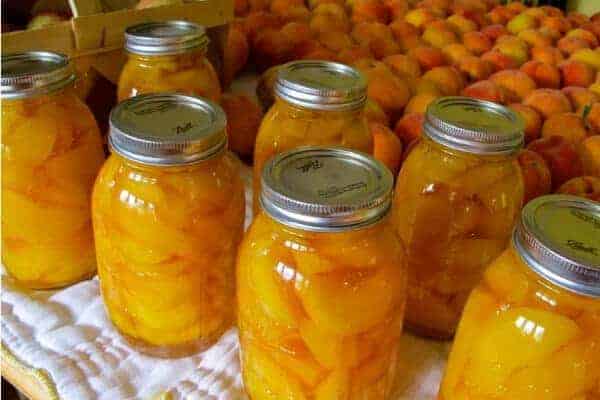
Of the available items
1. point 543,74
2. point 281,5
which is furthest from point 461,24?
point 281,5

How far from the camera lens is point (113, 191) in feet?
1.74

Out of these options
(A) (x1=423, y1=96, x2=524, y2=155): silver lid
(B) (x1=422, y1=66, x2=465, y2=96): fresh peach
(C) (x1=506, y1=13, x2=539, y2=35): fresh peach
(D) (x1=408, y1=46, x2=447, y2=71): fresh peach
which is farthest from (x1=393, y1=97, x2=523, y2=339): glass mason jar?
(C) (x1=506, y1=13, x2=539, y2=35): fresh peach

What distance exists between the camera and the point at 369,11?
1.26m

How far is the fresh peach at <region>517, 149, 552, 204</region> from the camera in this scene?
0.70 meters

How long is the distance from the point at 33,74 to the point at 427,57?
27.4 inches

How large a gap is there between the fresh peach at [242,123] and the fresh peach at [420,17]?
52 centimetres

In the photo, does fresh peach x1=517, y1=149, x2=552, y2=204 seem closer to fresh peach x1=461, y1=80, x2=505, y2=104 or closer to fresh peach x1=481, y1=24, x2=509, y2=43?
fresh peach x1=461, y1=80, x2=505, y2=104

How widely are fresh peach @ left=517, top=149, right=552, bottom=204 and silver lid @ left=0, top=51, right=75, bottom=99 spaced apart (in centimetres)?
52

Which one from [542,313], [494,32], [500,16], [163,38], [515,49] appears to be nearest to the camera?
[542,313]

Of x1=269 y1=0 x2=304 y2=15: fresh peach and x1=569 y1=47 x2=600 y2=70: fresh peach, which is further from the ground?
x1=269 y1=0 x2=304 y2=15: fresh peach

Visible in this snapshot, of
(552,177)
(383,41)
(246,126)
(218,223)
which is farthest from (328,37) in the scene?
(218,223)

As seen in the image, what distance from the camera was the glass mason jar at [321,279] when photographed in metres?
0.44

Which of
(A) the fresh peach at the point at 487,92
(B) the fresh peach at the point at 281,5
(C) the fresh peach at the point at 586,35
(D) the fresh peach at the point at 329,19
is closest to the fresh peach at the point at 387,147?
(A) the fresh peach at the point at 487,92

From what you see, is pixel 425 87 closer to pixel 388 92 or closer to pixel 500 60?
pixel 388 92
